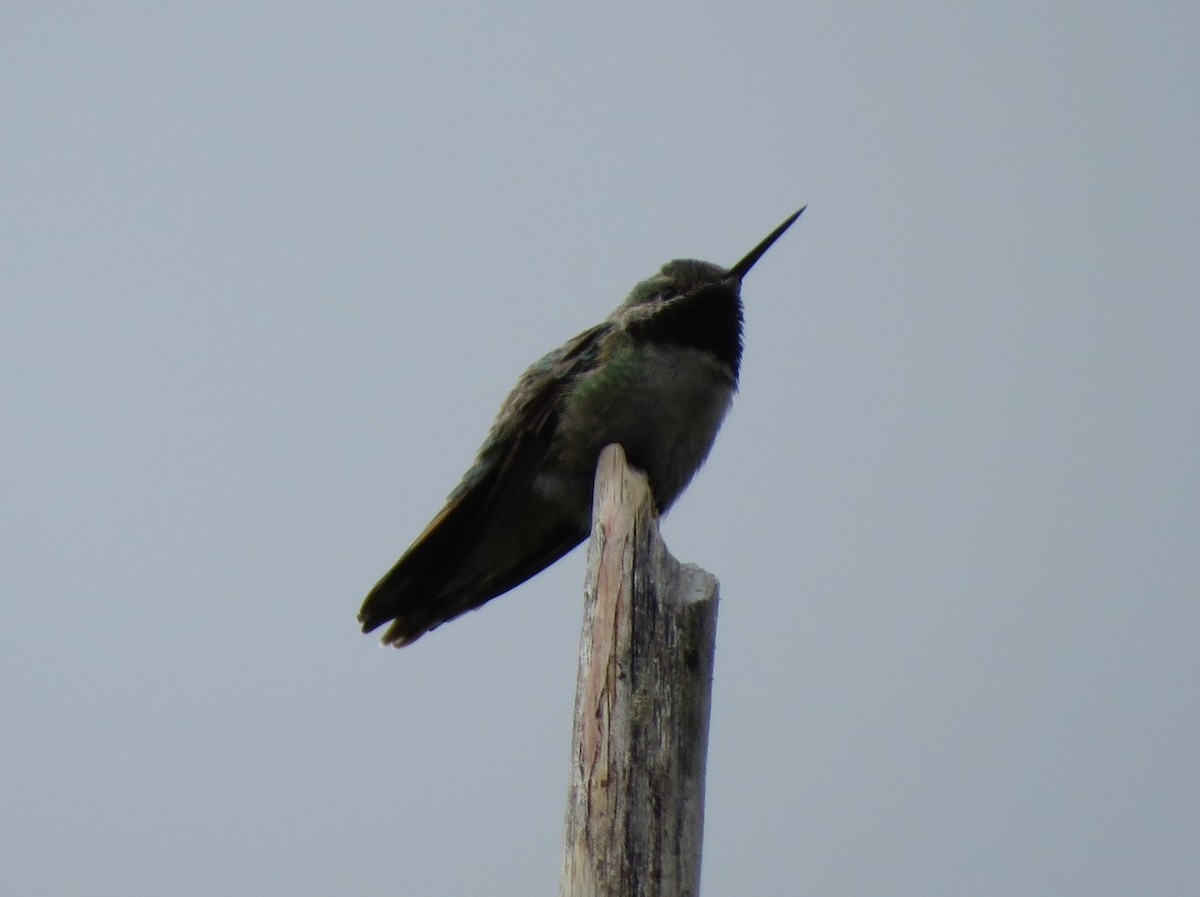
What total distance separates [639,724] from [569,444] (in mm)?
2674

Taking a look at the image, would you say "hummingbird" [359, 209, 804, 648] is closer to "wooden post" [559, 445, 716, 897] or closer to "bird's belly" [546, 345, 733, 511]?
"bird's belly" [546, 345, 733, 511]

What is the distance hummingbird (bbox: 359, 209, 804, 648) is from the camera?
5.79 metres

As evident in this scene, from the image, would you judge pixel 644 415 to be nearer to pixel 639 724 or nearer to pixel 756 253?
pixel 756 253

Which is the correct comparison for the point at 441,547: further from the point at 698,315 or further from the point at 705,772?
the point at 705,772

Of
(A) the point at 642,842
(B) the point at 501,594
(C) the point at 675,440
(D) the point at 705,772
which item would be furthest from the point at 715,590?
(B) the point at 501,594

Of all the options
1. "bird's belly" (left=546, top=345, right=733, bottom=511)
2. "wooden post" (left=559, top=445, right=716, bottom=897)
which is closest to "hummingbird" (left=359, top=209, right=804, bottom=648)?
"bird's belly" (left=546, top=345, right=733, bottom=511)

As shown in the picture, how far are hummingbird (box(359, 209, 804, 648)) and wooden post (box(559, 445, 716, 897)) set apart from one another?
6.83 ft

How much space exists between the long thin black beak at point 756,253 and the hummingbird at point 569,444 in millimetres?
211

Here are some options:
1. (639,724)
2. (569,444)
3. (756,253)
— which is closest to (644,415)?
(569,444)

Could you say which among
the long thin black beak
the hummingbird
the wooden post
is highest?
the long thin black beak

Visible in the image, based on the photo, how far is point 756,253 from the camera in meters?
6.62

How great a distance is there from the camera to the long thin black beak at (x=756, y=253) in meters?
6.52

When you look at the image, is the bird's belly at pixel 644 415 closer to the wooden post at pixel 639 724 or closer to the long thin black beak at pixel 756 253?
the long thin black beak at pixel 756 253

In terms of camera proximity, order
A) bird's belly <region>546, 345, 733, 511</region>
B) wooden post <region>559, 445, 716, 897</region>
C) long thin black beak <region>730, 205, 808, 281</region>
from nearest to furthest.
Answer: wooden post <region>559, 445, 716, 897</region> → bird's belly <region>546, 345, 733, 511</region> → long thin black beak <region>730, 205, 808, 281</region>
